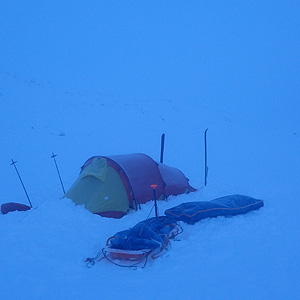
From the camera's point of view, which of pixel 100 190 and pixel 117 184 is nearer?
pixel 100 190

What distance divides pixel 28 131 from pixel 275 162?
1368 centimetres

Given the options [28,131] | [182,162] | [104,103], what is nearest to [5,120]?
[28,131]

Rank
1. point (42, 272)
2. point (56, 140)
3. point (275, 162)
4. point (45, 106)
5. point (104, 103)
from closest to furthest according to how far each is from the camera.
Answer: point (42, 272) < point (275, 162) < point (56, 140) < point (45, 106) < point (104, 103)

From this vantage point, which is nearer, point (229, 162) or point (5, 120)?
point (229, 162)

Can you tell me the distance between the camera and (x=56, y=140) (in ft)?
55.5

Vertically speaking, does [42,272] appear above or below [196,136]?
above

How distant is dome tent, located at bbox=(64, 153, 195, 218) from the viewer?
7.36 metres

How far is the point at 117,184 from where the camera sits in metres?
7.65

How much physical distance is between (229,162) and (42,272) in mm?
11603

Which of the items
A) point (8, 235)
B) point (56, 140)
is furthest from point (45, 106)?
point (8, 235)

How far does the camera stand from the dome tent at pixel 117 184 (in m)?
7.36

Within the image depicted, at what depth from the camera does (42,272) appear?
438 cm

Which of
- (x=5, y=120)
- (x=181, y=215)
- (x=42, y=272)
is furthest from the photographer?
(x=5, y=120)

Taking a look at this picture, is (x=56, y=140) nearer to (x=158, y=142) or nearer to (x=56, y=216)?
(x=158, y=142)
